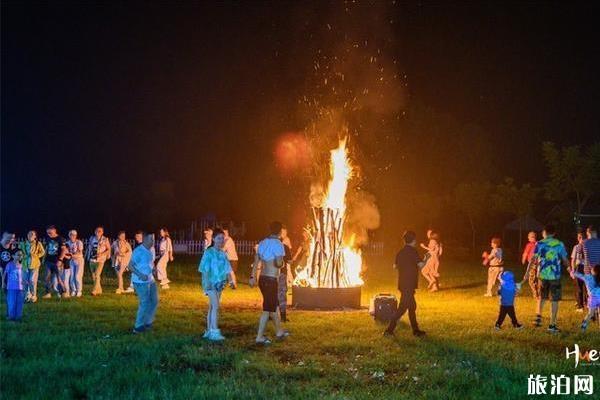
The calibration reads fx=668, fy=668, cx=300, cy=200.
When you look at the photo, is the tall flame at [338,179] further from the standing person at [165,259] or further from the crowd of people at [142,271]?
the standing person at [165,259]

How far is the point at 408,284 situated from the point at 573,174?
44493 millimetres

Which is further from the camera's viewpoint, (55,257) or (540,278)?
(55,257)

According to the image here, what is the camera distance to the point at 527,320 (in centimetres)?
1481

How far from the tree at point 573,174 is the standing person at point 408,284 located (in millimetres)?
41672

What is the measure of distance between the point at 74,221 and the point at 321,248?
1316 inches

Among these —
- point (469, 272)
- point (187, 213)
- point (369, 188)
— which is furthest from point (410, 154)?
point (469, 272)

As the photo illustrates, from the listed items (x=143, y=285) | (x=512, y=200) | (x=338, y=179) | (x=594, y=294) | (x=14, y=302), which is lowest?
(x=14, y=302)

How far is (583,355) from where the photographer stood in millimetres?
10844

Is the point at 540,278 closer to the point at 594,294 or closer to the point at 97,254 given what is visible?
the point at 594,294

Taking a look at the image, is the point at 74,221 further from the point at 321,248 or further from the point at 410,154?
the point at 321,248

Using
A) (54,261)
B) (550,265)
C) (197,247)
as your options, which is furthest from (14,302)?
(197,247)

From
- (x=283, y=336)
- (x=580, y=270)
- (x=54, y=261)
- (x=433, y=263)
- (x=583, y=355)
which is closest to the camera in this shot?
(x=583, y=355)

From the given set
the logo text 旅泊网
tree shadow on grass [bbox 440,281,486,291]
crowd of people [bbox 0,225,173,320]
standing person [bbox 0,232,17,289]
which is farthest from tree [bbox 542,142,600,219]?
standing person [bbox 0,232,17,289]

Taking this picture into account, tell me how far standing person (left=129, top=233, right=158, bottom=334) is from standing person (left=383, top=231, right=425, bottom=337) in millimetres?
4558
